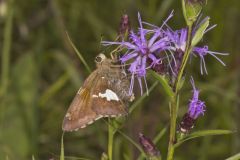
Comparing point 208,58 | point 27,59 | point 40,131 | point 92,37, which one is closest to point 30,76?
point 27,59

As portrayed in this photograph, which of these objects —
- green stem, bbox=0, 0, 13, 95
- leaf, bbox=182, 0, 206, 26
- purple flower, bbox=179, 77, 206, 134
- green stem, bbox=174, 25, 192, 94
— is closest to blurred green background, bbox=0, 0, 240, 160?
green stem, bbox=0, 0, 13, 95

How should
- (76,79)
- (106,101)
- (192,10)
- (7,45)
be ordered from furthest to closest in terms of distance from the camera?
(76,79) < (7,45) < (106,101) < (192,10)

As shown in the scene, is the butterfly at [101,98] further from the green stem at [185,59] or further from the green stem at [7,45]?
the green stem at [7,45]

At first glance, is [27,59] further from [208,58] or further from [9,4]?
[208,58]

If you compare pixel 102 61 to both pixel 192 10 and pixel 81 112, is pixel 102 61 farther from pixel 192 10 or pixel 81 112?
pixel 192 10

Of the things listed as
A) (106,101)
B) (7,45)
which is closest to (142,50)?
(106,101)

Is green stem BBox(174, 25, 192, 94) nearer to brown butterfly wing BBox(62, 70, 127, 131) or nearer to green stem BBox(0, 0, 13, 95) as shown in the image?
brown butterfly wing BBox(62, 70, 127, 131)

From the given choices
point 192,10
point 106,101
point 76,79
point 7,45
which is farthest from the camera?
point 76,79
